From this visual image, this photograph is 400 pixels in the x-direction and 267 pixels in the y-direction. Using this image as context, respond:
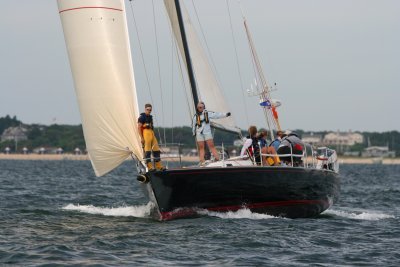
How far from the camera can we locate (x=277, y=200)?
18422 mm

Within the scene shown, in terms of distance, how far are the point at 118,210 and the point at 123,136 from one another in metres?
3.67

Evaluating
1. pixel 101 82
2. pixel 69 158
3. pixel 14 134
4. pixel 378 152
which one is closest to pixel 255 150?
pixel 101 82

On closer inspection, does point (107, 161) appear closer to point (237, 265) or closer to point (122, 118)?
point (122, 118)

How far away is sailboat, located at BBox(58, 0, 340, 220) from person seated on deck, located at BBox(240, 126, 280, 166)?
1.61 ft

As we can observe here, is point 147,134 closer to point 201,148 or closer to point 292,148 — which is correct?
point 201,148

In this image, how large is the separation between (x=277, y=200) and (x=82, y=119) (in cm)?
410

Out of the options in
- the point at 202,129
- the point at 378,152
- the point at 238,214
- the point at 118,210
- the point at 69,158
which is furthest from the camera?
the point at 378,152

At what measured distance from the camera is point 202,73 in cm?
2012

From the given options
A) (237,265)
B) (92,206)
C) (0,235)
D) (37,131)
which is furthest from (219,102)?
(37,131)

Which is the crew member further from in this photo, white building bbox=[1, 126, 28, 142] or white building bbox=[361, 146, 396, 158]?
white building bbox=[361, 146, 396, 158]

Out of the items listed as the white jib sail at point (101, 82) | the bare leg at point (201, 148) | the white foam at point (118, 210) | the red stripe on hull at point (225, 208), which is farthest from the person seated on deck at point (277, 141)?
the white jib sail at point (101, 82)

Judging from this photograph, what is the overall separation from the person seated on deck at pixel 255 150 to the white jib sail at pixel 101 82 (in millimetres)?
2242

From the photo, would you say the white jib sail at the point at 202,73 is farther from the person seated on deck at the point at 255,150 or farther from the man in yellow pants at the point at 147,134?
the man in yellow pants at the point at 147,134

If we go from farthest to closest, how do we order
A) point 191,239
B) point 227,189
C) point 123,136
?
1. point 123,136
2. point 227,189
3. point 191,239
